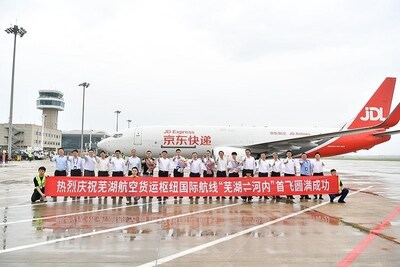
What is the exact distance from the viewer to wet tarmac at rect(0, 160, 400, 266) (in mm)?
5527

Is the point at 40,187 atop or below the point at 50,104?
below

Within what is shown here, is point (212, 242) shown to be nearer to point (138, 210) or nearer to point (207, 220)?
point (207, 220)

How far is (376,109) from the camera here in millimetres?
31469

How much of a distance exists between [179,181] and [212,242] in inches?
243

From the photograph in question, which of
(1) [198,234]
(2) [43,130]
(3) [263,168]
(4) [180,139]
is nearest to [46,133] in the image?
(2) [43,130]

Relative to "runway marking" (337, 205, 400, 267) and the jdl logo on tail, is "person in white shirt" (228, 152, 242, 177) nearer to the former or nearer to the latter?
"runway marking" (337, 205, 400, 267)

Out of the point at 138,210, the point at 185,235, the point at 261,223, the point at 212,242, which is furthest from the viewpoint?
the point at 138,210

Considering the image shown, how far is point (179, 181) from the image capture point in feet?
41.6

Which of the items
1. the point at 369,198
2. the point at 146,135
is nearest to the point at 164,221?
the point at 369,198

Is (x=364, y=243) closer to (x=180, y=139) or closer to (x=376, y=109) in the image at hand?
(x=180, y=139)

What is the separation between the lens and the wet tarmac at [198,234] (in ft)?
18.1

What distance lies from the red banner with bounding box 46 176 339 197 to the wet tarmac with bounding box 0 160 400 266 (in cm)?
64

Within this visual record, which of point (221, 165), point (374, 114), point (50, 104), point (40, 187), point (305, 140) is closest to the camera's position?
point (40, 187)

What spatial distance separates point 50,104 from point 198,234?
122m
